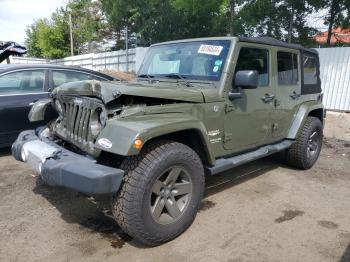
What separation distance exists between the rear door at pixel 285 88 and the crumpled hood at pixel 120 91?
5.33 feet

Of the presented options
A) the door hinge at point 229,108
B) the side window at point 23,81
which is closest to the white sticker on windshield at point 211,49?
the door hinge at point 229,108

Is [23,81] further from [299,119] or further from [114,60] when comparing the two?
[114,60]

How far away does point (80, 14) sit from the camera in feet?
126

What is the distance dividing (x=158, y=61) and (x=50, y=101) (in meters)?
1.41

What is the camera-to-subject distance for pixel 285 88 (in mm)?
5004

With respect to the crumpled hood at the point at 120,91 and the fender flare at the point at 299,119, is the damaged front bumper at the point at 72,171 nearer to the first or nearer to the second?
the crumpled hood at the point at 120,91

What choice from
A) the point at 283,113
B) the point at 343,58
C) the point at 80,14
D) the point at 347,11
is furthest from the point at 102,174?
the point at 80,14

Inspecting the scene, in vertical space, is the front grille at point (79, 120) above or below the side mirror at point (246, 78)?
below

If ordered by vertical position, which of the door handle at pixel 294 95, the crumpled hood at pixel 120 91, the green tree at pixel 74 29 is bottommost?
the door handle at pixel 294 95

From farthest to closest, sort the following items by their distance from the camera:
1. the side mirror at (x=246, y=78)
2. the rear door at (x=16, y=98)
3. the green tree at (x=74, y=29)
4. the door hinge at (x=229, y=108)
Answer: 1. the green tree at (x=74, y=29)
2. the rear door at (x=16, y=98)
3. the door hinge at (x=229, y=108)
4. the side mirror at (x=246, y=78)

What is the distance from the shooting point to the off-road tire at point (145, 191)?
2.99 m

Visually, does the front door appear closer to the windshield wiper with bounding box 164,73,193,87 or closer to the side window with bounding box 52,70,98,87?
the windshield wiper with bounding box 164,73,193,87

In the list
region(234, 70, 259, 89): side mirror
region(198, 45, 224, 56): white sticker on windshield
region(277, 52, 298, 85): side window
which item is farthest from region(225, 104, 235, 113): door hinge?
region(277, 52, 298, 85): side window

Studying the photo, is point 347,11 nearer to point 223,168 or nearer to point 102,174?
point 223,168
